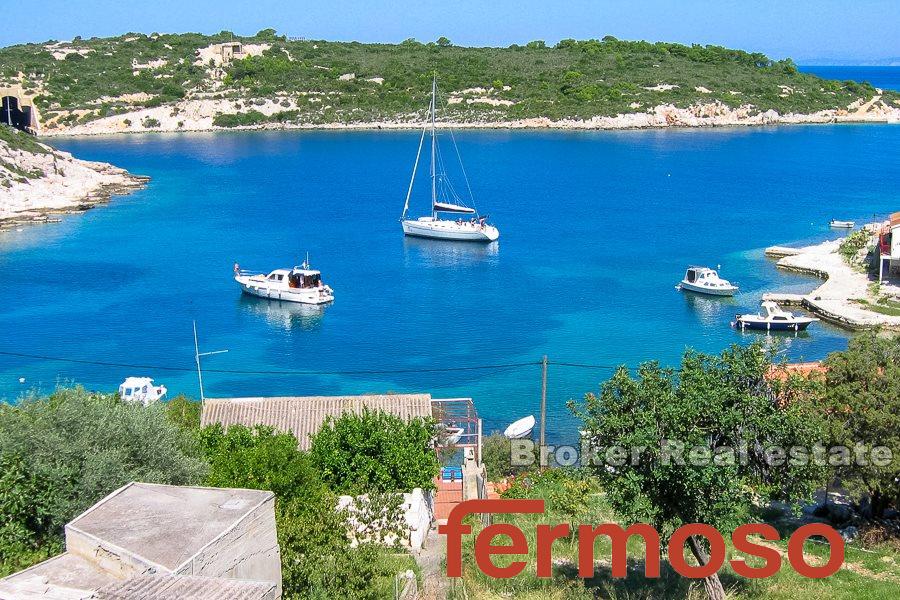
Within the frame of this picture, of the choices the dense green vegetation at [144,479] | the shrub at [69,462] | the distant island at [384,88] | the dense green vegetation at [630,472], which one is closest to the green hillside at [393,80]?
the distant island at [384,88]

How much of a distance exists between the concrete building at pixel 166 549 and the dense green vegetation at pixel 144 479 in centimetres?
138

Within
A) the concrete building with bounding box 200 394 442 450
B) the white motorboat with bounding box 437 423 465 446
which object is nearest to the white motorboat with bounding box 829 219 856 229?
the white motorboat with bounding box 437 423 465 446

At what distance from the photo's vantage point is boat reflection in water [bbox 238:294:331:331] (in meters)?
35.5

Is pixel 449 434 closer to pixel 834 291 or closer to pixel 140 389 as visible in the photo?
pixel 140 389

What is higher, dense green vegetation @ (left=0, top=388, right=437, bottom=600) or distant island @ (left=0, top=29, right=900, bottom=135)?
distant island @ (left=0, top=29, right=900, bottom=135)

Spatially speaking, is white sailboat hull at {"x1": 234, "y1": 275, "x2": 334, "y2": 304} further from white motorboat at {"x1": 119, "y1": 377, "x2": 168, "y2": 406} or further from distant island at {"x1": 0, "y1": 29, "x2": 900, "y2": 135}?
distant island at {"x1": 0, "y1": 29, "x2": 900, "y2": 135}

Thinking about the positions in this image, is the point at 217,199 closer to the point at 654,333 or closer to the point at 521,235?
the point at 521,235

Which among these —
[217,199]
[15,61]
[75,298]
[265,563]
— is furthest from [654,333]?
[15,61]

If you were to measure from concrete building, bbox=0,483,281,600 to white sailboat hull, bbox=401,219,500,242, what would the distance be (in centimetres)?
4090

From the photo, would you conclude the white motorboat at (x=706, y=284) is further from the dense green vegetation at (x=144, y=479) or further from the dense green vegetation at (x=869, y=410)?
the dense green vegetation at (x=144, y=479)

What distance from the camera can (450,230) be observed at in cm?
5047

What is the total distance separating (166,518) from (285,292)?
29.1m

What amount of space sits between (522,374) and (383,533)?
1688 cm

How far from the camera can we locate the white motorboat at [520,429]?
75.8 ft
